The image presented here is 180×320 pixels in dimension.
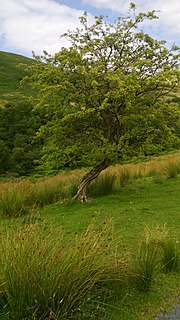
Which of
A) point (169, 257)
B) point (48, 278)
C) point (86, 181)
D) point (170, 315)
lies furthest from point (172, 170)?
point (48, 278)

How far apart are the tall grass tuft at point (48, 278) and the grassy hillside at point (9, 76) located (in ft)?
198

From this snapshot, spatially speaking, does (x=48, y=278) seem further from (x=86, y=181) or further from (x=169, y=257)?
(x=86, y=181)

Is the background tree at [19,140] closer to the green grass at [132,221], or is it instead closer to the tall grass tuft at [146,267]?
the green grass at [132,221]

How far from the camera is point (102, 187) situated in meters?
12.8

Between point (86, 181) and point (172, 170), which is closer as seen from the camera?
point (86, 181)

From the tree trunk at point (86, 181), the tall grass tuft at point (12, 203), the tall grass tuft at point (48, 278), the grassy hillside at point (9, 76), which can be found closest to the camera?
the tall grass tuft at point (48, 278)

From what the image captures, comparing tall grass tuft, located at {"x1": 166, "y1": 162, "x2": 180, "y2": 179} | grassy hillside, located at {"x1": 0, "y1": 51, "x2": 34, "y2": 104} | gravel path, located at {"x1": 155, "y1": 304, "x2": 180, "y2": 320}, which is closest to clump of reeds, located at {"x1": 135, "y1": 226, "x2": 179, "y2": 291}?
gravel path, located at {"x1": 155, "y1": 304, "x2": 180, "y2": 320}

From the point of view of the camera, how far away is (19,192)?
1068 centimetres

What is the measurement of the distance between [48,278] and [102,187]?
8848mm

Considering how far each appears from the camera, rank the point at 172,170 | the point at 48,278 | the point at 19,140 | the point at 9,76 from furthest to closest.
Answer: the point at 9,76
the point at 19,140
the point at 172,170
the point at 48,278

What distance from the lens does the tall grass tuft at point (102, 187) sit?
1271 centimetres

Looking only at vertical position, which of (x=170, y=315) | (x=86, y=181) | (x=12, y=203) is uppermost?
(x=86, y=181)

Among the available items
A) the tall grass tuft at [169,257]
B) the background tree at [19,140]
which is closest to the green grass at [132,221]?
the tall grass tuft at [169,257]

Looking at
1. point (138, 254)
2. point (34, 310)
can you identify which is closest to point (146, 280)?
point (138, 254)
